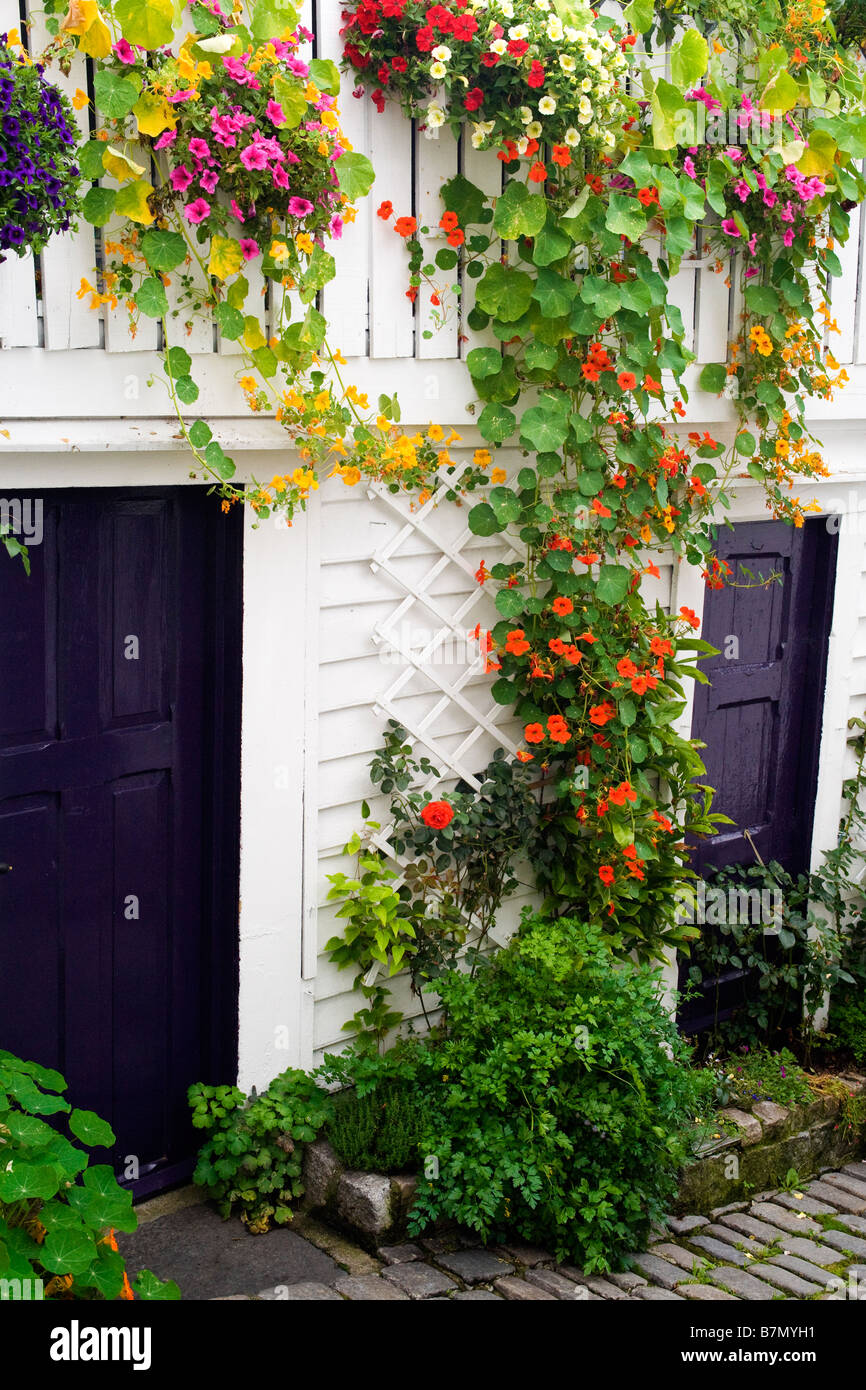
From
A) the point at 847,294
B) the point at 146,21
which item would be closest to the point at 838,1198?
the point at 847,294

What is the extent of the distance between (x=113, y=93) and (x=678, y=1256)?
3.79 metres

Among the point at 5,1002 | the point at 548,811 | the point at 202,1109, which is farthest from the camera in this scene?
the point at 548,811

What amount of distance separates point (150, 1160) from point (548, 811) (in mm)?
1799

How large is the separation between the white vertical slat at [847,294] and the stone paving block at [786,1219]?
342cm

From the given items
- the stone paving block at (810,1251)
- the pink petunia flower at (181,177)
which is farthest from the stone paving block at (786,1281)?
the pink petunia flower at (181,177)

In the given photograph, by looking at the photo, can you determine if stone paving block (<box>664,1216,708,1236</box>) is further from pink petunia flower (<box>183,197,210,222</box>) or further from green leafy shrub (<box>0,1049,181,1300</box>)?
pink petunia flower (<box>183,197,210,222</box>)

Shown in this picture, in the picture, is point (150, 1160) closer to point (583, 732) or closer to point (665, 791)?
point (583, 732)

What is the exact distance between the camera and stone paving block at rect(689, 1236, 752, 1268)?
178 inches

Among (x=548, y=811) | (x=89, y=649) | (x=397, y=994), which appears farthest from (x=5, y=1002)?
(x=548, y=811)

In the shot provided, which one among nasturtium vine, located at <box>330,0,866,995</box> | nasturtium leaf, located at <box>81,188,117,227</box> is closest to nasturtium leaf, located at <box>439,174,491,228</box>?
nasturtium vine, located at <box>330,0,866,995</box>

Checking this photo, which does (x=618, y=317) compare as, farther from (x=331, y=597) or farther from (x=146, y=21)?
(x=146, y=21)

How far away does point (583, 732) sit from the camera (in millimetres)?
4852

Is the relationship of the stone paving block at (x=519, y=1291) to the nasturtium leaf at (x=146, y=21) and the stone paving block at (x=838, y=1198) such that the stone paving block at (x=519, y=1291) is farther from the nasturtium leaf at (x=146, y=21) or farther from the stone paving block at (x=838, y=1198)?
the nasturtium leaf at (x=146, y=21)

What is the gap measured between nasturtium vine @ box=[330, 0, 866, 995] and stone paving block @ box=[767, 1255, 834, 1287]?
3.78 feet
